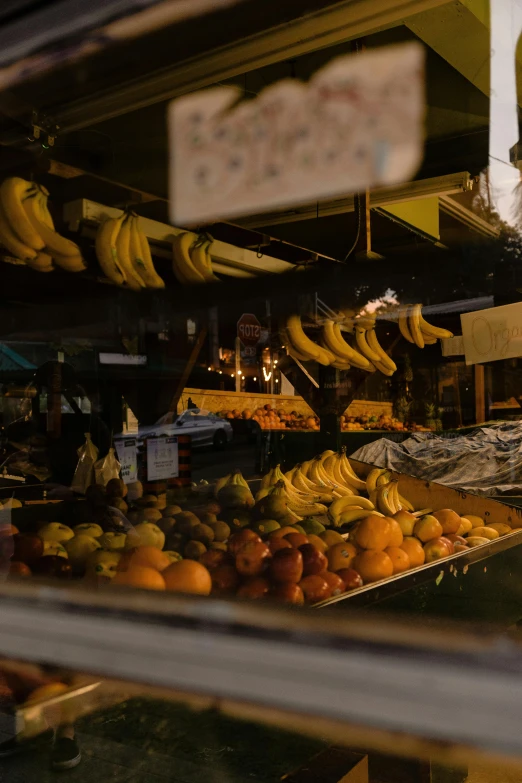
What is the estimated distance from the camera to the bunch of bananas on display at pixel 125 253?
79.2 inches

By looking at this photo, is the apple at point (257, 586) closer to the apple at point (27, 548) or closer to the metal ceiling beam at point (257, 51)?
the apple at point (27, 548)

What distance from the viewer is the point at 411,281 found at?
8.27ft

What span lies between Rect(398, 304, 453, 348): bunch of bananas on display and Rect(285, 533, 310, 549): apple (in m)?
1.96

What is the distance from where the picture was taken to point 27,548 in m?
1.52

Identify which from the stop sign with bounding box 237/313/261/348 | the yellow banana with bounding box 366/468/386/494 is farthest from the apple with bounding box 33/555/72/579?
the yellow banana with bounding box 366/468/386/494

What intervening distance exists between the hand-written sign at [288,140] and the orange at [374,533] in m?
1.02

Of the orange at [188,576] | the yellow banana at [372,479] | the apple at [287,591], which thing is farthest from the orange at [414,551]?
the yellow banana at [372,479]

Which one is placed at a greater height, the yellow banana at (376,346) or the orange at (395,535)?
the yellow banana at (376,346)

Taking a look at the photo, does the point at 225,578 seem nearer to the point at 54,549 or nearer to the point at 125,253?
the point at 54,549

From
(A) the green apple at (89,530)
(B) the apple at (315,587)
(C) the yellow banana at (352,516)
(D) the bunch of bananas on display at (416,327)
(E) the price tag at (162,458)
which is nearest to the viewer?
(B) the apple at (315,587)

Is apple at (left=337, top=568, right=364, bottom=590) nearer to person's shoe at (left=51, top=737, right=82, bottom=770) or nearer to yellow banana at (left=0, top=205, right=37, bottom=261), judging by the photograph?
person's shoe at (left=51, top=737, right=82, bottom=770)

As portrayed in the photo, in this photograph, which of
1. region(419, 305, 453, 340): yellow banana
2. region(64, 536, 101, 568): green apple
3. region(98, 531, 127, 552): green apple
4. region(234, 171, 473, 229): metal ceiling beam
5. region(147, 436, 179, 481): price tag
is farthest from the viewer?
region(147, 436, 179, 481): price tag

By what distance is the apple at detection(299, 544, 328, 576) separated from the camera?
1632 millimetres

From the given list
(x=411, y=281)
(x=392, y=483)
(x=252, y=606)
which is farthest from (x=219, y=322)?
(x=252, y=606)
